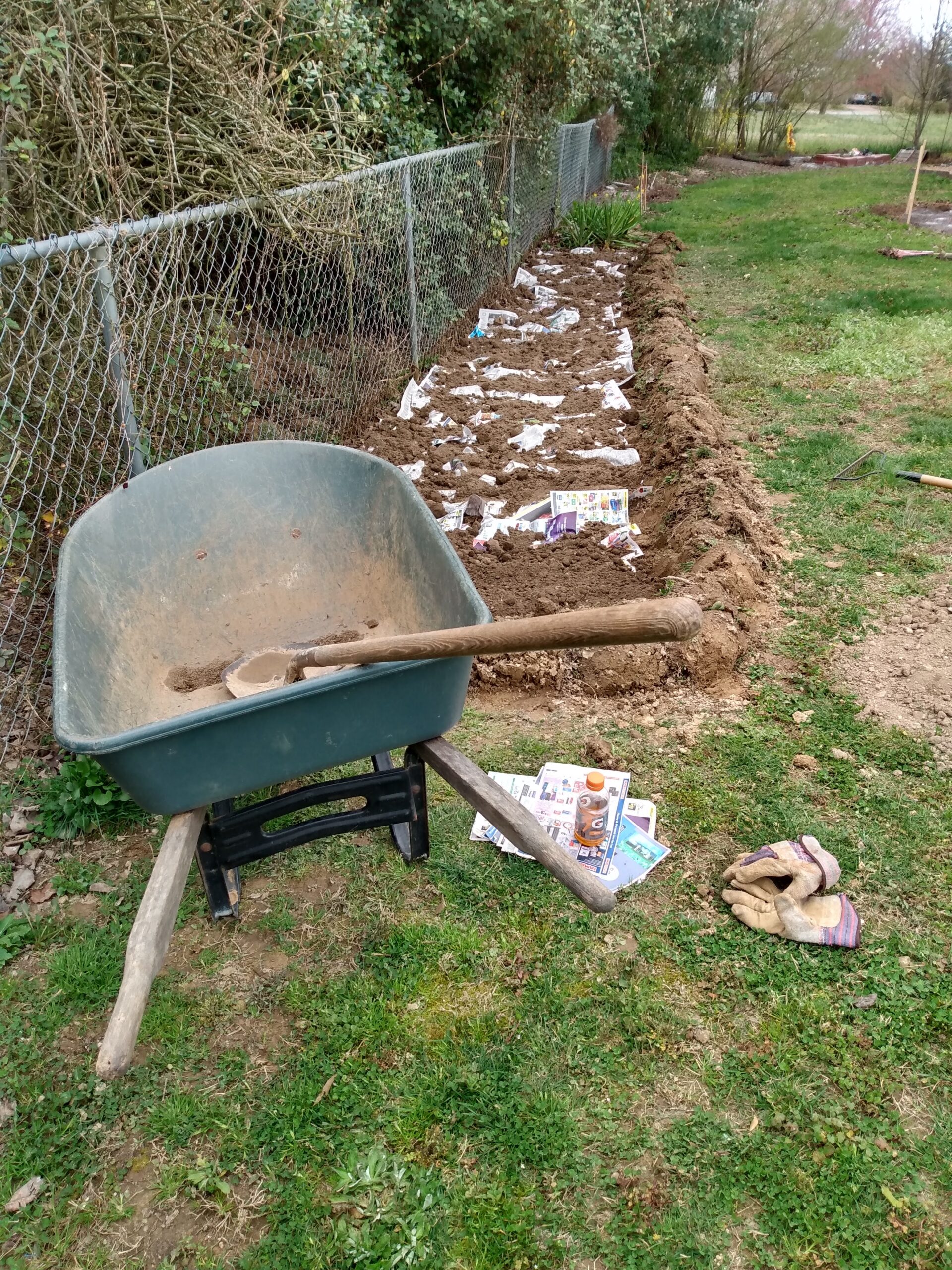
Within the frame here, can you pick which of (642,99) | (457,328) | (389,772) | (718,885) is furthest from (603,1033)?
(642,99)

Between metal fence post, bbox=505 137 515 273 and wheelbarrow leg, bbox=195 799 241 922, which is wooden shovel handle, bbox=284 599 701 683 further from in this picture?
metal fence post, bbox=505 137 515 273

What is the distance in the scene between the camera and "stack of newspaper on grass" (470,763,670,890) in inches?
92.7

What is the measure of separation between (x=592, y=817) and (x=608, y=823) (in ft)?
0.36

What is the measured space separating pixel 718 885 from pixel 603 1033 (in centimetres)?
57

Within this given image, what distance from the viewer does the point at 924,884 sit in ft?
7.48

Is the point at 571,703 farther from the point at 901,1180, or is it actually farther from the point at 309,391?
the point at 309,391

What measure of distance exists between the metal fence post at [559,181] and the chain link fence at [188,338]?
429 centimetres

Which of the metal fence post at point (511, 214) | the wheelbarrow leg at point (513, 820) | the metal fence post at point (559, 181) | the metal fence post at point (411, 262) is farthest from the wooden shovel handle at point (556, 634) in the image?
the metal fence post at point (559, 181)

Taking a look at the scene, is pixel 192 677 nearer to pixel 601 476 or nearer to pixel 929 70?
pixel 601 476

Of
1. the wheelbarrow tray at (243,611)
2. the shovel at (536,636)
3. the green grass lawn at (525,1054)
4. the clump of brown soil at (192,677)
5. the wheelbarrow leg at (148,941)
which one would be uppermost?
the shovel at (536,636)

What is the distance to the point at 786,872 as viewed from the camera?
2.18 meters

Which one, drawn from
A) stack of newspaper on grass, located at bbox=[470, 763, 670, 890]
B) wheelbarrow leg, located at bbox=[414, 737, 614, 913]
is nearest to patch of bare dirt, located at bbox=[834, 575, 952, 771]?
stack of newspaper on grass, located at bbox=[470, 763, 670, 890]

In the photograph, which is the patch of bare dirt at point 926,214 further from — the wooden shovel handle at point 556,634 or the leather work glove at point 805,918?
the wooden shovel handle at point 556,634

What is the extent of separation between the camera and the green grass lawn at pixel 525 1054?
63.3 inches
